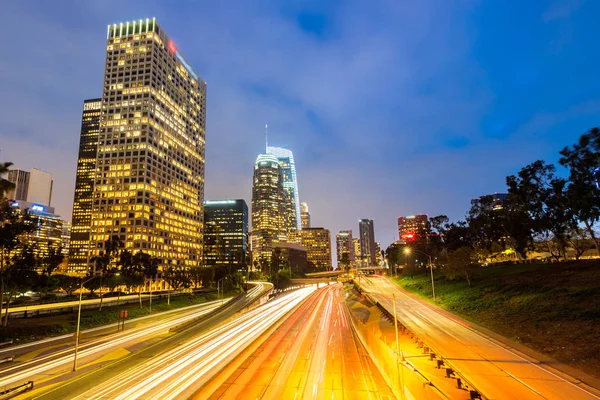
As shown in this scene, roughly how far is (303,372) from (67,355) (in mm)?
25499

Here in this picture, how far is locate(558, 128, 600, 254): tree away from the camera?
48062mm

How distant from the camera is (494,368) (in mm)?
26109

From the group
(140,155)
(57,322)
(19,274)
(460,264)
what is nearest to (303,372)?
(57,322)

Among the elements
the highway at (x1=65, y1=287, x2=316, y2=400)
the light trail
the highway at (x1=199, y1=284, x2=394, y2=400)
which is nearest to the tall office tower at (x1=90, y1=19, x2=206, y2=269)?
the light trail

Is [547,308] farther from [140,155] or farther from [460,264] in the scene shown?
[140,155]

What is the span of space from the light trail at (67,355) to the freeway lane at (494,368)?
34.5 m

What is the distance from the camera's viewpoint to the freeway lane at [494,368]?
21.4 m

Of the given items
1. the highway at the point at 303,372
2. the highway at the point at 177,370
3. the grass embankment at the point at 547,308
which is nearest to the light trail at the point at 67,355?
the highway at the point at 177,370

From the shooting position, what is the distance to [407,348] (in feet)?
109

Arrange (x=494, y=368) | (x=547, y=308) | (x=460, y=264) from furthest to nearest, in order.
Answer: (x=460, y=264), (x=547, y=308), (x=494, y=368)

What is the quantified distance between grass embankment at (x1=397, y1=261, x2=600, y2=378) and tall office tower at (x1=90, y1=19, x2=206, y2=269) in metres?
147

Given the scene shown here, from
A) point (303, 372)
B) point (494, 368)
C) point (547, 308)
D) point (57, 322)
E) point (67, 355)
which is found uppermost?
point (547, 308)

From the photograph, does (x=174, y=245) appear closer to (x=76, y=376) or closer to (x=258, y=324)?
(x=258, y=324)

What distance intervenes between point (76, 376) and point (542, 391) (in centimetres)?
3428
